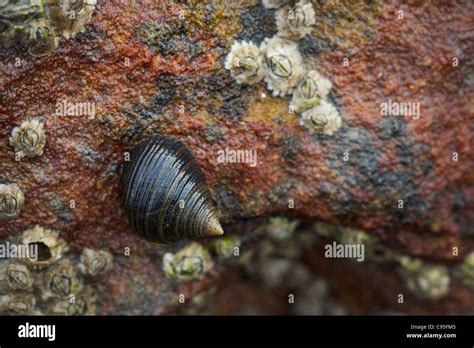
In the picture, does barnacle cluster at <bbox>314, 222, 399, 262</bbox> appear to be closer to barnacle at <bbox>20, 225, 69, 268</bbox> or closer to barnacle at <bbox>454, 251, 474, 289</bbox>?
barnacle at <bbox>454, 251, 474, 289</bbox>

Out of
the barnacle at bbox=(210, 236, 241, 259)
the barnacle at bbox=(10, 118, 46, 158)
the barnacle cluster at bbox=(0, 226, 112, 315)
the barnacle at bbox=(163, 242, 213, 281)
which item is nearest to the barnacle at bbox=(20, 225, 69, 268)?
the barnacle cluster at bbox=(0, 226, 112, 315)

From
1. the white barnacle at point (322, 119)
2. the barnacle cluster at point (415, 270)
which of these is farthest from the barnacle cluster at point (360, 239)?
the white barnacle at point (322, 119)

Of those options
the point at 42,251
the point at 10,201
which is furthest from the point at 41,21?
the point at 42,251

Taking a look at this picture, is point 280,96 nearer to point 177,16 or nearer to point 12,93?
point 177,16

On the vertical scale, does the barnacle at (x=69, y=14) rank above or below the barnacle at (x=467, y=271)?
above

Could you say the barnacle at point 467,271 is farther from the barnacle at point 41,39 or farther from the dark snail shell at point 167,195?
the barnacle at point 41,39

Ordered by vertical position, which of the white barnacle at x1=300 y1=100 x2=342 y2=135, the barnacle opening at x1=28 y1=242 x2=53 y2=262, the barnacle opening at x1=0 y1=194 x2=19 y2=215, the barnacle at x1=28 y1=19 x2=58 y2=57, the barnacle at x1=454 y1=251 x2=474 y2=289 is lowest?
the barnacle at x1=454 y1=251 x2=474 y2=289
